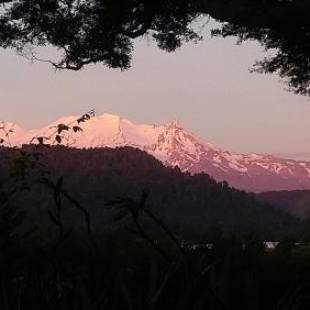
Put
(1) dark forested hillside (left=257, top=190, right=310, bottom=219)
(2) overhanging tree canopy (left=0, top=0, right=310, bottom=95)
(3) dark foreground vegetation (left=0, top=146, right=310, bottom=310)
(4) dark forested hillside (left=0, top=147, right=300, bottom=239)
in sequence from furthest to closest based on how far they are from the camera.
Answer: (1) dark forested hillside (left=257, top=190, right=310, bottom=219) → (4) dark forested hillside (left=0, top=147, right=300, bottom=239) → (2) overhanging tree canopy (left=0, top=0, right=310, bottom=95) → (3) dark foreground vegetation (left=0, top=146, right=310, bottom=310)

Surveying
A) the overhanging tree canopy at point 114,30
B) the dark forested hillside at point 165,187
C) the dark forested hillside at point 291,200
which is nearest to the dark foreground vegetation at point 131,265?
→ the overhanging tree canopy at point 114,30

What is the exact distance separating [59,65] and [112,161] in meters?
78.3

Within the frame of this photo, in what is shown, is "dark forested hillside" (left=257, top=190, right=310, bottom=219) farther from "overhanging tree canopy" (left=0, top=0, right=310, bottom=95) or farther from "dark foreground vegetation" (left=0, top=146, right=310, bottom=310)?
"dark foreground vegetation" (left=0, top=146, right=310, bottom=310)

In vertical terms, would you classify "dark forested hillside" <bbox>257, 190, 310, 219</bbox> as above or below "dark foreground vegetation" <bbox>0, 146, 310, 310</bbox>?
above

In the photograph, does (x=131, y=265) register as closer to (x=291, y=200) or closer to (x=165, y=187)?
(x=165, y=187)

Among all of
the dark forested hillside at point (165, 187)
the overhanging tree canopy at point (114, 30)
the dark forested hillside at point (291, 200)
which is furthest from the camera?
the dark forested hillside at point (291, 200)

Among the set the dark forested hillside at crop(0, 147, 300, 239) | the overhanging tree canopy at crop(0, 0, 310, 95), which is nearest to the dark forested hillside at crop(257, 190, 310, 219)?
the dark forested hillside at crop(0, 147, 300, 239)

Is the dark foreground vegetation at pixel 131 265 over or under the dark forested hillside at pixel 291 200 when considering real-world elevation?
under

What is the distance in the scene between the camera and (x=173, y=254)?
402 cm

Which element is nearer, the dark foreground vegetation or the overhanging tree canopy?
the dark foreground vegetation

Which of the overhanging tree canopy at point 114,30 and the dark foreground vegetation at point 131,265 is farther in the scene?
the overhanging tree canopy at point 114,30

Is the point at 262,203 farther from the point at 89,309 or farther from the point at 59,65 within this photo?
the point at 89,309

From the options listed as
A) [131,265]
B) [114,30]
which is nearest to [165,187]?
[114,30]

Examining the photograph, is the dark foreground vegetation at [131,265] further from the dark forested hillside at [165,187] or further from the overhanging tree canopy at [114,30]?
the dark forested hillside at [165,187]
